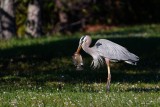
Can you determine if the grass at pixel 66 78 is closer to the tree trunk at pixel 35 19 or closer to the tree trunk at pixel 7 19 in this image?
the tree trunk at pixel 7 19

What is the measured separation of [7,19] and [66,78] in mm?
12510

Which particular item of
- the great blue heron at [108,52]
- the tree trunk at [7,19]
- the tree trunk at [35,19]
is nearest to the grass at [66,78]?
the great blue heron at [108,52]

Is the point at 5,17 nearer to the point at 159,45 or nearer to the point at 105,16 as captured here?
the point at 159,45

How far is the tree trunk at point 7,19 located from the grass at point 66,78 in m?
2.88

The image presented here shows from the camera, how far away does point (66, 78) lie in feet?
55.9

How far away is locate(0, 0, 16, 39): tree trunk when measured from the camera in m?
28.7

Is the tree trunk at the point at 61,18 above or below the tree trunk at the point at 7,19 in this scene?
below

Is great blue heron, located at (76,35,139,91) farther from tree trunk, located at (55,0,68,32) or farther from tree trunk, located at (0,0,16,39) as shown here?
tree trunk, located at (55,0,68,32)

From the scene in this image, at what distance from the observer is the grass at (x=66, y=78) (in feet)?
41.4

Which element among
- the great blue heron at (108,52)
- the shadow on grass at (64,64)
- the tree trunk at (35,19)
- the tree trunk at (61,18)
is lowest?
the tree trunk at (61,18)

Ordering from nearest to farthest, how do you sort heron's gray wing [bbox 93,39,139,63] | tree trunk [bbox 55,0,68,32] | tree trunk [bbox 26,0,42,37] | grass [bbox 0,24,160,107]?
grass [bbox 0,24,160,107] → heron's gray wing [bbox 93,39,139,63] → tree trunk [bbox 26,0,42,37] → tree trunk [bbox 55,0,68,32]

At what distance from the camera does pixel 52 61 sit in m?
20.8

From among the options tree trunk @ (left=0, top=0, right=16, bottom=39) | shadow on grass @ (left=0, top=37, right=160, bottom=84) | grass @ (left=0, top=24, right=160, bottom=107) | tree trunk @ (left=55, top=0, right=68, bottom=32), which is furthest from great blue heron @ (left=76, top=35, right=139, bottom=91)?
tree trunk @ (left=55, top=0, right=68, bottom=32)

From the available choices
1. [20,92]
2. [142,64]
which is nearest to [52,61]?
[142,64]
